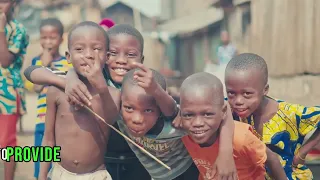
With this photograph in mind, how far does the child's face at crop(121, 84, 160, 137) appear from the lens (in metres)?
2.95

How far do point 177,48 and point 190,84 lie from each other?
24.8 meters

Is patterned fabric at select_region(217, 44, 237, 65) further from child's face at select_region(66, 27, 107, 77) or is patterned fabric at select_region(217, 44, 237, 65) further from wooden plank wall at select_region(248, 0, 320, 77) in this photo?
child's face at select_region(66, 27, 107, 77)

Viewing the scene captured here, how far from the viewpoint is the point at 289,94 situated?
293 inches

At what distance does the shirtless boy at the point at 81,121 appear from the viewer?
3.05 metres

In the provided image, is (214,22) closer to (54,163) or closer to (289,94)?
(289,94)

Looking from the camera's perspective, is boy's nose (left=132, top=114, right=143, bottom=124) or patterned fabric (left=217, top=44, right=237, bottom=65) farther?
patterned fabric (left=217, top=44, right=237, bottom=65)

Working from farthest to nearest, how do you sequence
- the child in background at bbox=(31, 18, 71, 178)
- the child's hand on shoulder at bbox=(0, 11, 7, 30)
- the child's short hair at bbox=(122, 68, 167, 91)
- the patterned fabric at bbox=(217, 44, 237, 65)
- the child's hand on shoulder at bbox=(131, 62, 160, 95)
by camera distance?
the patterned fabric at bbox=(217, 44, 237, 65) → the child in background at bbox=(31, 18, 71, 178) → the child's hand on shoulder at bbox=(0, 11, 7, 30) → the child's short hair at bbox=(122, 68, 167, 91) → the child's hand on shoulder at bbox=(131, 62, 160, 95)

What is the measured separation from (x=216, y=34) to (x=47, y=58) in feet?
52.4

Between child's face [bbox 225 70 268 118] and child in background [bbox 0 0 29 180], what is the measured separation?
229 centimetres

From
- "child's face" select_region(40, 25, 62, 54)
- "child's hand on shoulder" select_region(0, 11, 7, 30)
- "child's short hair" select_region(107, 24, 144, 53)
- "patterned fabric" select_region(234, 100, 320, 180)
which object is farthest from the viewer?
"child's face" select_region(40, 25, 62, 54)

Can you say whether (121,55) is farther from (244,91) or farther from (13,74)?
(13,74)

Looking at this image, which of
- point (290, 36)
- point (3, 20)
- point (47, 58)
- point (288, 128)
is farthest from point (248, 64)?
point (290, 36)

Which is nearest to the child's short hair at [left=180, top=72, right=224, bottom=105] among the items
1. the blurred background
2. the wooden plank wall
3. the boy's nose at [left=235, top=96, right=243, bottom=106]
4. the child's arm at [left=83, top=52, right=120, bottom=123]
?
the boy's nose at [left=235, top=96, right=243, bottom=106]

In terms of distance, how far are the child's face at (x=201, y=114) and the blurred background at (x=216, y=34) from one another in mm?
2054
